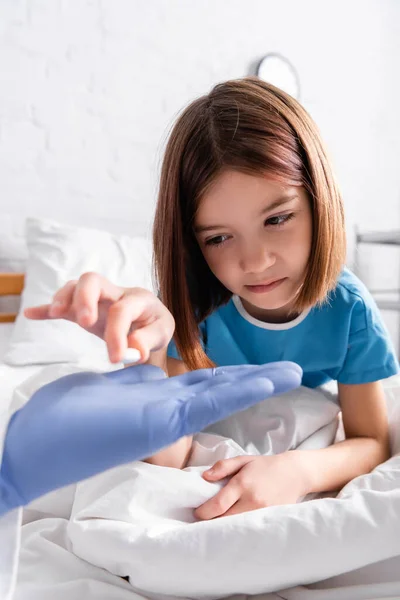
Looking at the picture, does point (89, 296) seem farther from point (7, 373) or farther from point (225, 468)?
point (7, 373)

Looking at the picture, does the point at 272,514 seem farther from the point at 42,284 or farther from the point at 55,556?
the point at 42,284

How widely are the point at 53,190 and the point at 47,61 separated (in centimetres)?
40

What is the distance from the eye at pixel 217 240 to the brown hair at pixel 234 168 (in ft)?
0.12

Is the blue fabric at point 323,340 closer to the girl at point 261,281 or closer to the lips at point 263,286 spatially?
the girl at point 261,281

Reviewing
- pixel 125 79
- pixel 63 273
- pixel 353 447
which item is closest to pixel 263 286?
pixel 353 447

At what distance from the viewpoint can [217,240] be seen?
0.79 meters

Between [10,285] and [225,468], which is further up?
[225,468]

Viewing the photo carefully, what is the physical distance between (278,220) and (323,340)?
0.23 metres

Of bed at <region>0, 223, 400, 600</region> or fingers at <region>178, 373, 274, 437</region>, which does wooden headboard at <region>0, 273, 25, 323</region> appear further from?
fingers at <region>178, 373, 274, 437</region>

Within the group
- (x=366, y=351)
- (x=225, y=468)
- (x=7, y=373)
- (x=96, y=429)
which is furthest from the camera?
(x=7, y=373)

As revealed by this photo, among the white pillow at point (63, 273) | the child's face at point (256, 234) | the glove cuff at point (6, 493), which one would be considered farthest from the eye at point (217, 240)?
the white pillow at point (63, 273)

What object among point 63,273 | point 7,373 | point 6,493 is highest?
point 6,493

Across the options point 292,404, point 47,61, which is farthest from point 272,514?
point 47,61

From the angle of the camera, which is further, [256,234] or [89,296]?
[256,234]
